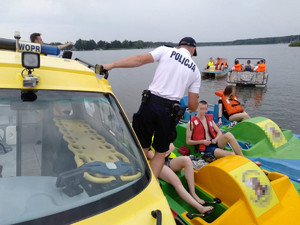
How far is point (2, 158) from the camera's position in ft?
5.03

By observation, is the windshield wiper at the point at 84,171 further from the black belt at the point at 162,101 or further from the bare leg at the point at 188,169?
the bare leg at the point at 188,169

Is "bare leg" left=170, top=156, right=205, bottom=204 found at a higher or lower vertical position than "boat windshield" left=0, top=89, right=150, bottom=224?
lower

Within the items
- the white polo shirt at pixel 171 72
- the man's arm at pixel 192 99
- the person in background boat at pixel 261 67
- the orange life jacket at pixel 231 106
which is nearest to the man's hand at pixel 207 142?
the man's arm at pixel 192 99

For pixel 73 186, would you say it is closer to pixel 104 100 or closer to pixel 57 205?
pixel 57 205

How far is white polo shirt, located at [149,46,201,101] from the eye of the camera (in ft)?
9.63

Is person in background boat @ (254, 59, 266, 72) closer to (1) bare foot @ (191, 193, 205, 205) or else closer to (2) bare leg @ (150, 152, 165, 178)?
(1) bare foot @ (191, 193, 205, 205)

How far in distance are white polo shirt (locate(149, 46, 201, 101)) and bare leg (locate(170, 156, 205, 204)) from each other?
3.05 ft

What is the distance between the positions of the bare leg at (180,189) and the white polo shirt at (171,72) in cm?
102

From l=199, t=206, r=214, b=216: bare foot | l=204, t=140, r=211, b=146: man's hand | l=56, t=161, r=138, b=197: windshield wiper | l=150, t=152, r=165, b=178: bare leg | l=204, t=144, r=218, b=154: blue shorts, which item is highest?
l=56, t=161, r=138, b=197: windshield wiper

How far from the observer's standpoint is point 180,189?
3.08m

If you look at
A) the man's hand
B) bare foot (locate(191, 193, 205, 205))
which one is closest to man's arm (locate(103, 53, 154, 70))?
bare foot (locate(191, 193, 205, 205))

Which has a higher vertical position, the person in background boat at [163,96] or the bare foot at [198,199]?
the person in background boat at [163,96]

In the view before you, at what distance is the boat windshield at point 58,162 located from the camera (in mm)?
Answer: 1348

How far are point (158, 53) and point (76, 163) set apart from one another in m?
1.81
